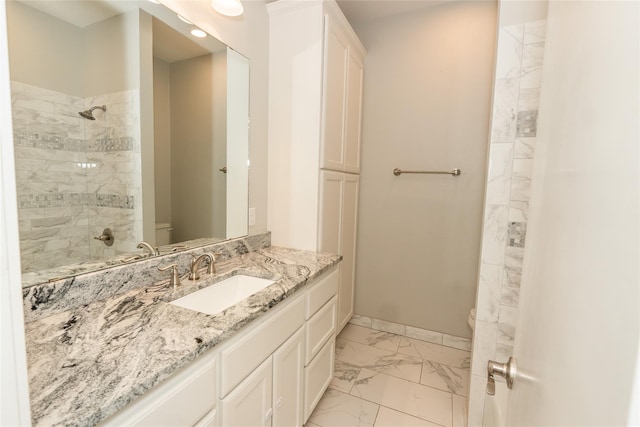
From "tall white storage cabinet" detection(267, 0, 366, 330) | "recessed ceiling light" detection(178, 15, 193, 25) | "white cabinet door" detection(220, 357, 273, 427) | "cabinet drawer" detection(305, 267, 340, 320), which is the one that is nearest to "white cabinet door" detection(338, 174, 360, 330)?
"tall white storage cabinet" detection(267, 0, 366, 330)

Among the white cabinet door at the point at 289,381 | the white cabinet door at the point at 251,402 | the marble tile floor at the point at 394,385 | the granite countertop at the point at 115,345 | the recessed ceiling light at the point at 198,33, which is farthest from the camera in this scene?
the marble tile floor at the point at 394,385

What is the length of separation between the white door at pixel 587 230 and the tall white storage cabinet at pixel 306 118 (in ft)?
4.60

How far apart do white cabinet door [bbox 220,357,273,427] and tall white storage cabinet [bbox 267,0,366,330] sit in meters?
0.92

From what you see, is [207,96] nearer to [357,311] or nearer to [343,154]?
[343,154]

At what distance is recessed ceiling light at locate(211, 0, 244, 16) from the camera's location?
1449mm

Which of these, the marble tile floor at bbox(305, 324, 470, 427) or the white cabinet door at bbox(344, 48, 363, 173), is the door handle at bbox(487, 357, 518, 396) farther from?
the white cabinet door at bbox(344, 48, 363, 173)

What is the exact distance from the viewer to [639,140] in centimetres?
24

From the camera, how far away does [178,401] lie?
2.42ft

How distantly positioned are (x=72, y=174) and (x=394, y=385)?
2100mm

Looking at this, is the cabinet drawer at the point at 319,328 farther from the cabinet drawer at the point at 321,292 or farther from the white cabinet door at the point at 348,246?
the white cabinet door at the point at 348,246

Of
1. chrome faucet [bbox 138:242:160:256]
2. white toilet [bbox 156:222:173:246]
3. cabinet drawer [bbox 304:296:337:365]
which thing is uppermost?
white toilet [bbox 156:222:173:246]

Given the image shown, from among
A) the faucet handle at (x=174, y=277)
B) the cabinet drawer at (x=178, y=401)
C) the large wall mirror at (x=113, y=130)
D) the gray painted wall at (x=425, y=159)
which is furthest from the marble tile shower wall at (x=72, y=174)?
the gray painted wall at (x=425, y=159)

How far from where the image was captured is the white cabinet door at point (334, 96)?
5.99 ft

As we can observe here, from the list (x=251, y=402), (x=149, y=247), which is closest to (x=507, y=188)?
(x=251, y=402)
